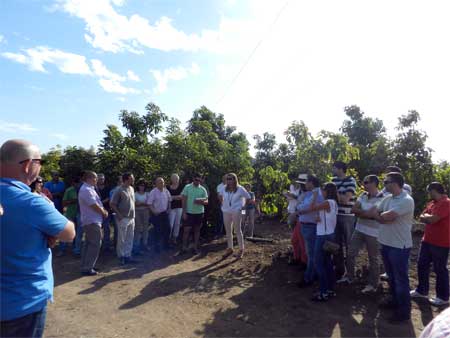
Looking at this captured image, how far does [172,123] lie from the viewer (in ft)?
35.2

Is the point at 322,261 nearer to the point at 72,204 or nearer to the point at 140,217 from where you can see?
the point at 140,217

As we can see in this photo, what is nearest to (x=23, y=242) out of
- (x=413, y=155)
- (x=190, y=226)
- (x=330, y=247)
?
(x=330, y=247)


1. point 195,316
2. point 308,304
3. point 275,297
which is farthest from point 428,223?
point 195,316

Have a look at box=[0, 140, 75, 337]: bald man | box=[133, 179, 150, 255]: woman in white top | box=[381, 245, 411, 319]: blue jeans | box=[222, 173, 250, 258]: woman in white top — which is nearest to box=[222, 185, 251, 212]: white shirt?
box=[222, 173, 250, 258]: woman in white top

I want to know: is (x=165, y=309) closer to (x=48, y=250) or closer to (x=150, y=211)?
(x=48, y=250)

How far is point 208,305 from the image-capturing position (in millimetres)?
4836

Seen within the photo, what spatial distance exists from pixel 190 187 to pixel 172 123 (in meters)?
3.58

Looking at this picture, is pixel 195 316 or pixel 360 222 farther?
pixel 360 222

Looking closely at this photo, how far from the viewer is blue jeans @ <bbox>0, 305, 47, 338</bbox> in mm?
1988

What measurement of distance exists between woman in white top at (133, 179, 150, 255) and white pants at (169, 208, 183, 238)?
68 cm

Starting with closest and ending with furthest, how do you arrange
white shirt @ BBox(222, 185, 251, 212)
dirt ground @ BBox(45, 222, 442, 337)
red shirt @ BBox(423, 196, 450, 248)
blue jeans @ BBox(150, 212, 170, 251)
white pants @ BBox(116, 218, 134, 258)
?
dirt ground @ BBox(45, 222, 442, 337) < red shirt @ BBox(423, 196, 450, 248) < white pants @ BBox(116, 218, 134, 258) < white shirt @ BBox(222, 185, 251, 212) < blue jeans @ BBox(150, 212, 170, 251)

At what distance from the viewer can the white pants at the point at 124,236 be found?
22.4 ft

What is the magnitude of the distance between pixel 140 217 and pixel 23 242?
6062 millimetres

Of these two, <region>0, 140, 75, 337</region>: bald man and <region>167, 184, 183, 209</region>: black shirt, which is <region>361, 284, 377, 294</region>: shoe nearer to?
<region>0, 140, 75, 337</region>: bald man
